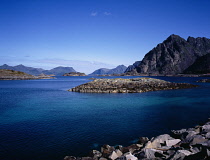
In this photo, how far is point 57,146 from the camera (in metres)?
15.7

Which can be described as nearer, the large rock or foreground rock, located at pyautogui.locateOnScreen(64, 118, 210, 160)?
foreground rock, located at pyautogui.locateOnScreen(64, 118, 210, 160)

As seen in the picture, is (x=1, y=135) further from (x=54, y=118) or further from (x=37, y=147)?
(x=54, y=118)

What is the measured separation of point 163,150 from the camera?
13008 mm

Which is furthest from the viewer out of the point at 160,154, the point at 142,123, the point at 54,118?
the point at 54,118

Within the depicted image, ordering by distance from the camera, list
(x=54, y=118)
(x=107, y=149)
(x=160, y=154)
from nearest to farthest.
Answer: (x=160, y=154) < (x=107, y=149) < (x=54, y=118)

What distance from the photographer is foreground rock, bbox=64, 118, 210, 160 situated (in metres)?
10.5

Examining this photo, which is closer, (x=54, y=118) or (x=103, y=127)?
(x=103, y=127)

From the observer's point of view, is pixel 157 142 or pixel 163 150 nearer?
pixel 163 150

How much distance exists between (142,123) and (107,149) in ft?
31.7

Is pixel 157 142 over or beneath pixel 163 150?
over

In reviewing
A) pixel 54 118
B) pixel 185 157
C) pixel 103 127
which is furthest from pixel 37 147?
pixel 185 157

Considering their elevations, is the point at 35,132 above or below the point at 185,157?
below

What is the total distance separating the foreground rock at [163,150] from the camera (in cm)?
1049

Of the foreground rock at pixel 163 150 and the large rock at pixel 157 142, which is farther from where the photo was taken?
the large rock at pixel 157 142
